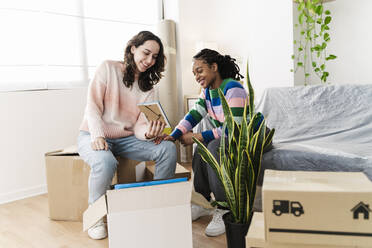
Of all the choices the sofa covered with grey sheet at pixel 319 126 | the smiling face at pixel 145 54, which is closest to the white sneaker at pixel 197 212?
the sofa covered with grey sheet at pixel 319 126

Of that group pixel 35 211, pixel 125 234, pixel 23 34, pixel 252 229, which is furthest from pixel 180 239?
pixel 23 34

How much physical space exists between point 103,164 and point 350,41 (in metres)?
2.18

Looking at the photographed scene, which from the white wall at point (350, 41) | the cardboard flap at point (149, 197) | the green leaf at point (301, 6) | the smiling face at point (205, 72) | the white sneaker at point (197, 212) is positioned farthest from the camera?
the green leaf at point (301, 6)

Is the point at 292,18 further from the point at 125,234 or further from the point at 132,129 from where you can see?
the point at 125,234

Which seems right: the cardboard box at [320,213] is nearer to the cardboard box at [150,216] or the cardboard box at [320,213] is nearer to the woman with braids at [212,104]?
the cardboard box at [150,216]

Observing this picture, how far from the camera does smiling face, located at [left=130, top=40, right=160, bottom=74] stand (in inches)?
75.5

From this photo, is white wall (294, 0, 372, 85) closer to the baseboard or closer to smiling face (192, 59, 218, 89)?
smiling face (192, 59, 218, 89)

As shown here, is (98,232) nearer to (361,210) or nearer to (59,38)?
(361,210)

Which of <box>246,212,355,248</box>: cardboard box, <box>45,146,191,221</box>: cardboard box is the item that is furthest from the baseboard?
<box>246,212,355,248</box>: cardboard box

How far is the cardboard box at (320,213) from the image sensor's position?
0.91 metres

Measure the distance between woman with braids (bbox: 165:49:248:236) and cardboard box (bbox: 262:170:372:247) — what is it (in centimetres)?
69

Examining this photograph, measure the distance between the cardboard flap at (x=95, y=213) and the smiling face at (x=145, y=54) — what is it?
893 mm

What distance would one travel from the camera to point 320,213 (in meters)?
0.94

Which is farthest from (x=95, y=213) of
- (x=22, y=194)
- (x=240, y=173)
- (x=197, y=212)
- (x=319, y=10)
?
(x=319, y=10)
